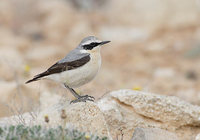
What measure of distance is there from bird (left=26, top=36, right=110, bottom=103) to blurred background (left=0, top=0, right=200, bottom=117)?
5563mm

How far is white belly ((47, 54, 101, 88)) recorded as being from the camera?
649cm

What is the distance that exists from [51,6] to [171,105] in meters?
13.4

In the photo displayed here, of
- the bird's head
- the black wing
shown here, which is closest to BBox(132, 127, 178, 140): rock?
the black wing

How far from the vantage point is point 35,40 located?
1798cm

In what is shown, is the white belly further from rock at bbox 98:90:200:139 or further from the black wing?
rock at bbox 98:90:200:139

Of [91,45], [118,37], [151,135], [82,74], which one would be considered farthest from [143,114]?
[118,37]

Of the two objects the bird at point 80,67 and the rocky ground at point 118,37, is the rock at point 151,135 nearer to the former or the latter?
the bird at point 80,67

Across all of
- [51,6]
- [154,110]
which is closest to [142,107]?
[154,110]

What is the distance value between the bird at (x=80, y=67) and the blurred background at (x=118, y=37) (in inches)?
219

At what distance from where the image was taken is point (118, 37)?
17.6 meters

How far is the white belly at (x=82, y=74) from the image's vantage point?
649 centimetres

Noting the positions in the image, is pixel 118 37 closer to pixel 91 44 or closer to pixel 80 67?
pixel 91 44

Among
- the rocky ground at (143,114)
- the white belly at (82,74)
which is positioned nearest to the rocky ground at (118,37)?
the rocky ground at (143,114)

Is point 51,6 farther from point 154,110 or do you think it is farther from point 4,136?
point 4,136
